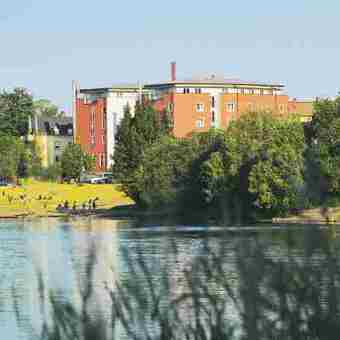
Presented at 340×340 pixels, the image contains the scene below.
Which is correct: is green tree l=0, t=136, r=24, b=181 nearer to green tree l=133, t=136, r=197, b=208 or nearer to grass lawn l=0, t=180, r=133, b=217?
grass lawn l=0, t=180, r=133, b=217

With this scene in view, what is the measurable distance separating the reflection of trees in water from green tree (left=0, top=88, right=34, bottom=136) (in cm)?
14292

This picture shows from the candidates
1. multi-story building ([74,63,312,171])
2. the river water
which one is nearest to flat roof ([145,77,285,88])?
multi-story building ([74,63,312,171])

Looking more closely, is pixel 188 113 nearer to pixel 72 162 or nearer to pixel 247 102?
pixel 247 102

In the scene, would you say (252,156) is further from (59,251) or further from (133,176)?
(59,251)

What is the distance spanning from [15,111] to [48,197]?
57057mm

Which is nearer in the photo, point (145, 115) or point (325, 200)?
point (325, 200)

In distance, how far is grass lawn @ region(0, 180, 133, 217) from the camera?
307ft

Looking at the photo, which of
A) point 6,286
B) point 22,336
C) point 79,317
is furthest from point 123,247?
point 6,286

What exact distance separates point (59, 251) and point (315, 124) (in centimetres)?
3853

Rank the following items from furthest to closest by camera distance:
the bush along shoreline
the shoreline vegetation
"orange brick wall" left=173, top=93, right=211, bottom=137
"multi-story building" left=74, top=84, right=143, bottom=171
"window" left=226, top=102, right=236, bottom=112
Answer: "multi-story building" left=74, top=84, right=143, bottom=171
"window" left=226, top=102, right=236, bottom=112
"orange brick wall" left=173, top=93, right=211, bottom=137
the shoreline vegetation
the bush along shoreline

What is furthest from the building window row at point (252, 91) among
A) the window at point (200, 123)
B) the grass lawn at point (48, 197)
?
the grass lawn at point (48, 197)

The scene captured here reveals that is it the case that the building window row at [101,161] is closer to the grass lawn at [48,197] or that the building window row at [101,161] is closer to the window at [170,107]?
the window at [170,107]

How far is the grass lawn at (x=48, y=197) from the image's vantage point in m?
93.5

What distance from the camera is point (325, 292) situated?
23.8 ft
